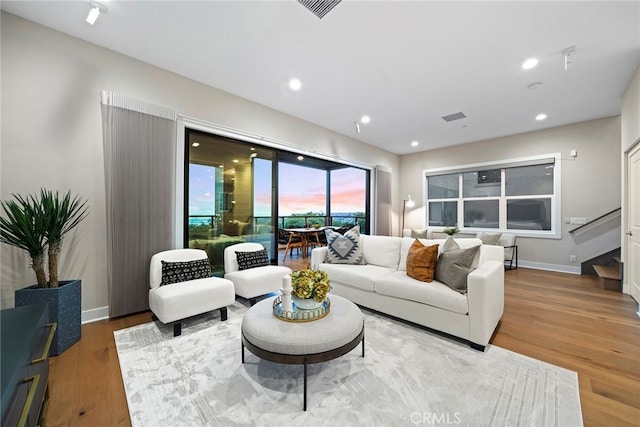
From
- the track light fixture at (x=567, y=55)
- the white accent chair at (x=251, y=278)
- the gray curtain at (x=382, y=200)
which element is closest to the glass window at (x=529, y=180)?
the gray curtain at (x=382, y=200)

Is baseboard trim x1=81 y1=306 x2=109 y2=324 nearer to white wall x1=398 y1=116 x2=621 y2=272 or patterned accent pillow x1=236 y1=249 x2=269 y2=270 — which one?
patterned accent pillow x1=236 y1=249 x2=269 y2=270

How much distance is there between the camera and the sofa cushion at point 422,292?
2271 mm

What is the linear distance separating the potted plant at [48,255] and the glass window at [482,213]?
7.29 meters

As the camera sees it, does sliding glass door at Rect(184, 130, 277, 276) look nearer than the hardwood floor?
No

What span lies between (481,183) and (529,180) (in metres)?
0.91

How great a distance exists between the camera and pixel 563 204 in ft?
16.4

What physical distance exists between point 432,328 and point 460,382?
71cm

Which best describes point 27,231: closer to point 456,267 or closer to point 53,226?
point 53,226

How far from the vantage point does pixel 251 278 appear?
10.1 feet

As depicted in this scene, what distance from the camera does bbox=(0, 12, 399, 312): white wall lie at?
232cm

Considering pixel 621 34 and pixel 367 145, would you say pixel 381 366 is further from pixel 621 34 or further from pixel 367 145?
pixel 367 145

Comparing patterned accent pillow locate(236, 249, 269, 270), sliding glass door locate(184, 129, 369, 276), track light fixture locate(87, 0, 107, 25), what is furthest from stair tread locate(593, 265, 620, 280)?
track light fixture locate(87, 0, 107, 25)

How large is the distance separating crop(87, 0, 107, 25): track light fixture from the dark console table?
8.23 feet

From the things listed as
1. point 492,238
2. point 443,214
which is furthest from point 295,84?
point 443,214
